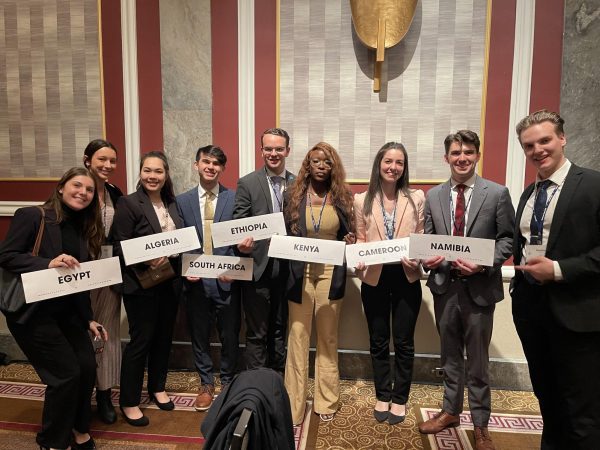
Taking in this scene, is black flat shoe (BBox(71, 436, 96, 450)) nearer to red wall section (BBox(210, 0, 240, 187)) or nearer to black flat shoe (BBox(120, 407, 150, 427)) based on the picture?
black flat shoe (BBox(120, 407, 150, 427))

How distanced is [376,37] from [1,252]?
277cm

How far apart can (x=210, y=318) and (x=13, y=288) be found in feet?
3.93

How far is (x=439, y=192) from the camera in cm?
249

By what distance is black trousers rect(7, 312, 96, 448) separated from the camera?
215 cm

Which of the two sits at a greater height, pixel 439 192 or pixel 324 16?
pixel 324 16

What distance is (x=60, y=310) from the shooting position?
2.25m

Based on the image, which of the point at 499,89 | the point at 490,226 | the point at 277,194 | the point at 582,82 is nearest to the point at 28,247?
the point at 277,194

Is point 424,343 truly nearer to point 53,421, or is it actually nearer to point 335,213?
point 335,213

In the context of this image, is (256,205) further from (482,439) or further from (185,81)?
(482,439)

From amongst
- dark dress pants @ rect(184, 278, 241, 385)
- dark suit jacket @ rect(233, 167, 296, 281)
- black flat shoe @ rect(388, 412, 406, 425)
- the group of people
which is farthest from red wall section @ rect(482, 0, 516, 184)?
dark dress pants @ rect(184, 278, 241, 385)

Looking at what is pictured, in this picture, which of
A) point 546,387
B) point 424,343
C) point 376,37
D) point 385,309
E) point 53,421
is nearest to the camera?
point 546,387

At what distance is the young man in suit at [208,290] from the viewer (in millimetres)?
2807

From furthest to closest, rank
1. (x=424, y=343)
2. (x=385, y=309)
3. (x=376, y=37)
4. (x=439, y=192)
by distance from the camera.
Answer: (x=424, y=343) → (x=376, y=37) → (x=385, y=309) → (x=439, y=192)

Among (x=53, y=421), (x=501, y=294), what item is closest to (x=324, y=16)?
(x=501, y=294)
